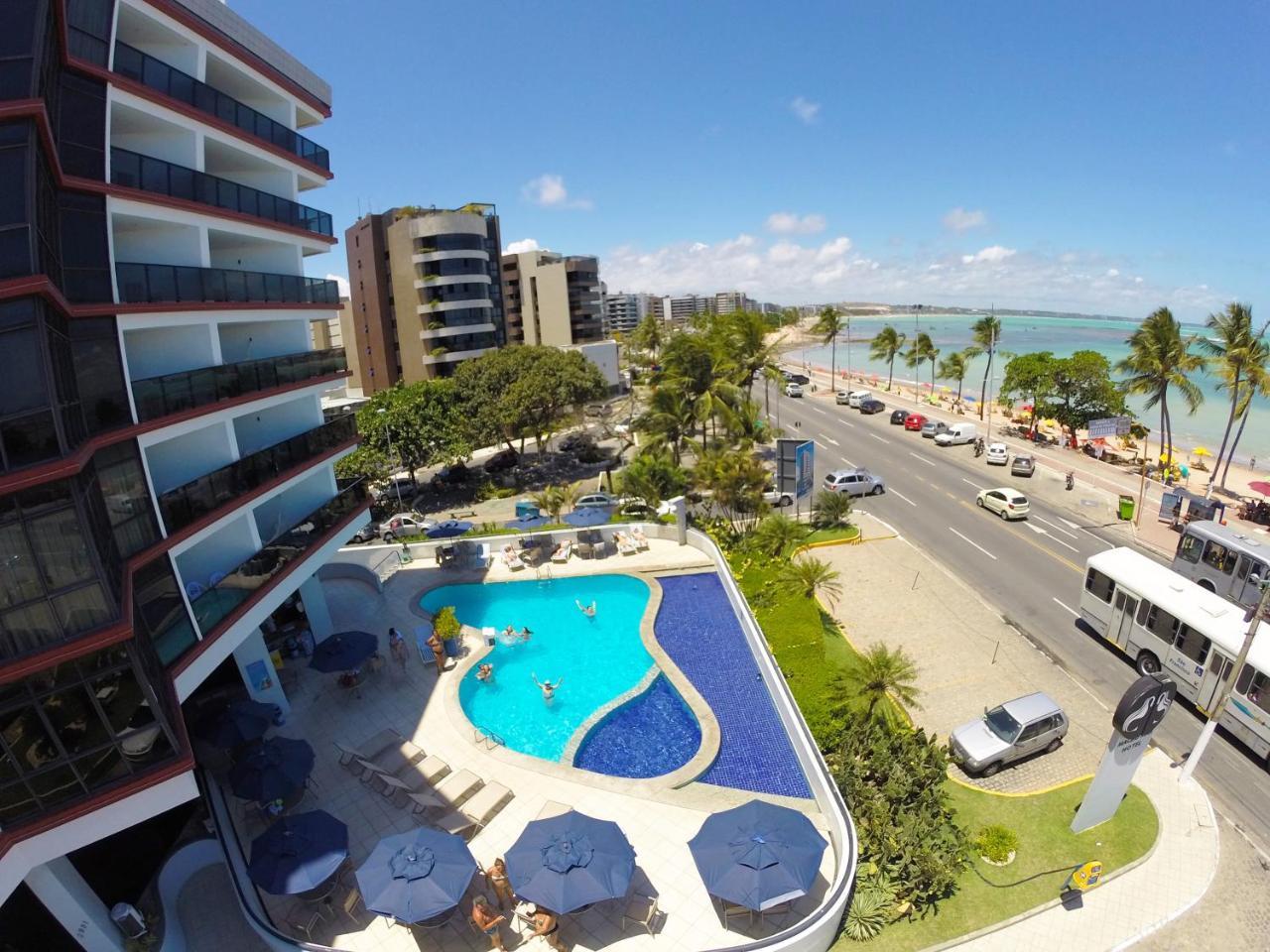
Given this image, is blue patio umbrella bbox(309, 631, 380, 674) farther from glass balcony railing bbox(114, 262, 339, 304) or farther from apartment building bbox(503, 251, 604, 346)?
apartment building bbox(503, 251, 604, 346)

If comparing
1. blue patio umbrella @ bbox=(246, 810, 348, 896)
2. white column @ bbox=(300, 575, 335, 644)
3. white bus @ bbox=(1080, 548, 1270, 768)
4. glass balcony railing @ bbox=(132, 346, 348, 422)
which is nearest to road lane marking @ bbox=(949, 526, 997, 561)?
white bus @ bbox=(1080, 548, 1270, 768)

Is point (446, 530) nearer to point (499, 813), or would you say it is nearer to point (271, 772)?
point (271, 772)

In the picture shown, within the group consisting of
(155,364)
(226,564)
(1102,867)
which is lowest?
(1102,867)

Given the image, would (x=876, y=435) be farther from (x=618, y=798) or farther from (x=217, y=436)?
(x=217, y=436)

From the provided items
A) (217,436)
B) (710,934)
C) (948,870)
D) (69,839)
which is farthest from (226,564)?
(948,870)

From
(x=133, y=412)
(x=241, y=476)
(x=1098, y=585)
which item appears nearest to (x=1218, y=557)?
(x=1098, y=585)
